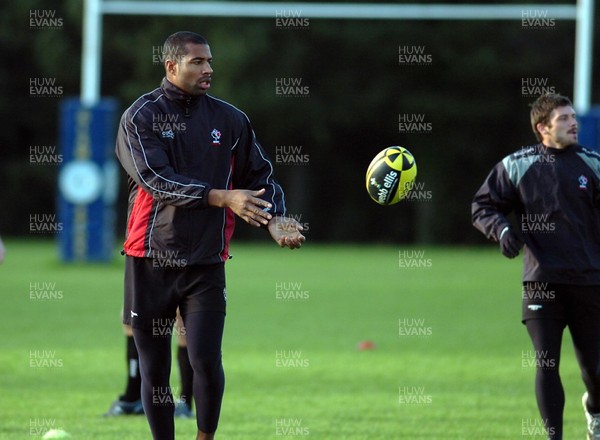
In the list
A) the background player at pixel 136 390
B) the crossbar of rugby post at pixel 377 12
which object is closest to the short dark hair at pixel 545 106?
→ the background player at pixel 136 390

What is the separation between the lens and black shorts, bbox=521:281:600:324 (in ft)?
21.4

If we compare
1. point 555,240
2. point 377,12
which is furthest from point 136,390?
point 377,12

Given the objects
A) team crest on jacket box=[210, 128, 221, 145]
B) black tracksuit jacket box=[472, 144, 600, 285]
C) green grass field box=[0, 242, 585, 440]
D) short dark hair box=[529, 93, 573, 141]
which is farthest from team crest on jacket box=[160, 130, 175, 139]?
green grass field box=[0, 242, 585, 440]

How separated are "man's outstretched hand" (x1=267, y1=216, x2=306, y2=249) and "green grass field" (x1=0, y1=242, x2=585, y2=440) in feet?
6.73

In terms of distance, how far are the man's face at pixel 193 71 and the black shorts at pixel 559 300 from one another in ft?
7.03

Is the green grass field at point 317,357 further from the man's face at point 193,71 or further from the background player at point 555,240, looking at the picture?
the man's face at point 193,71

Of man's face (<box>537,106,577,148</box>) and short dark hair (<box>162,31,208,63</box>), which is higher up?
short dark hair (<box>162,31,208,63</box>)

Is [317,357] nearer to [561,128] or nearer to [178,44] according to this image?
[561,128]

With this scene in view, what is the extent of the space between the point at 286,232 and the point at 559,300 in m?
1.77

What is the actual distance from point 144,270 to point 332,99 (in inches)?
1215

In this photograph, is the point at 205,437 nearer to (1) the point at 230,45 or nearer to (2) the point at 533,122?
(2) the point at 533,122

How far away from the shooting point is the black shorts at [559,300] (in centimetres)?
652

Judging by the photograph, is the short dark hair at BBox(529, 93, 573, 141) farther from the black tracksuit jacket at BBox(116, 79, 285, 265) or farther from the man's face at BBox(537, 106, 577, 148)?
→ the black tracksuit jacket at BBox(116, 79, 285, 265)

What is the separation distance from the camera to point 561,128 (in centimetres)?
659
